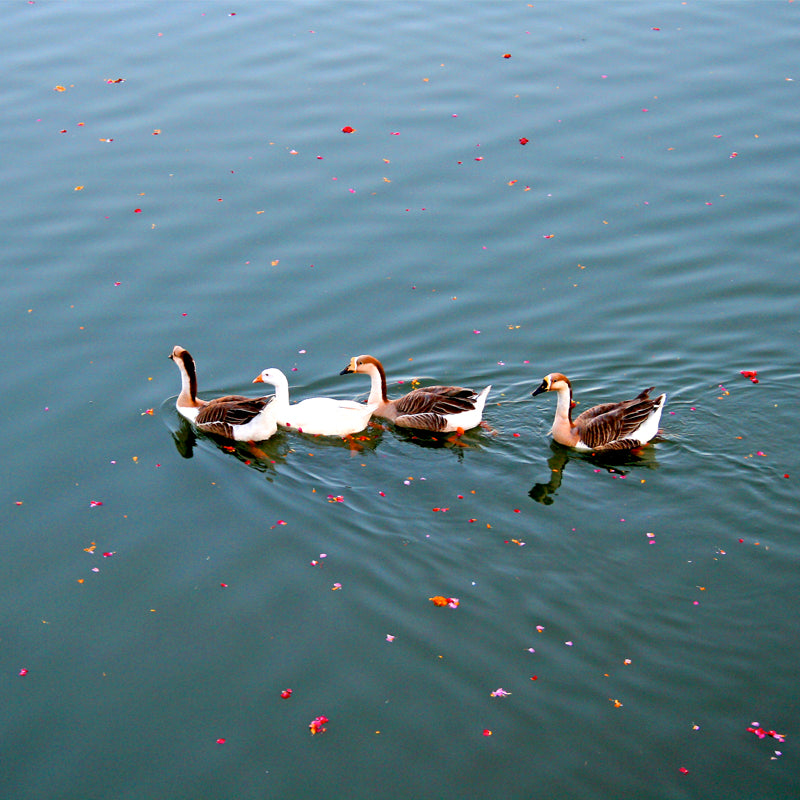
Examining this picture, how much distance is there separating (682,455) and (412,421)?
4.05 meters

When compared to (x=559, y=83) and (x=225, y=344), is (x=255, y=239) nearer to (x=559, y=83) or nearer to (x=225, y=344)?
(x=225, y=344)

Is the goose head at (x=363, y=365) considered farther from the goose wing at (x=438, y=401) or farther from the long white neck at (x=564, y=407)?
the long white neck at (x=564, y=407)

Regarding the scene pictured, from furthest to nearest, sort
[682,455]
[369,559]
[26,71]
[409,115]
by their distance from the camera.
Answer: [26,71], [409,115], [682,455], [369,559]

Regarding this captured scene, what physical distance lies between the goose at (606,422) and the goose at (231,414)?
4.11 meters

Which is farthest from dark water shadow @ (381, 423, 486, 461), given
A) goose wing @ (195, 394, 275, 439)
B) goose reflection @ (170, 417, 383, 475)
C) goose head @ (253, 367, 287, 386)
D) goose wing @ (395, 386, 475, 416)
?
goose wing @ (195, 394, 275, 439)

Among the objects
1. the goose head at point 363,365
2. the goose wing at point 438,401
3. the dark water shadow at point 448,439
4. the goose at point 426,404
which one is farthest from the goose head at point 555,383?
the goose head at point 363,365

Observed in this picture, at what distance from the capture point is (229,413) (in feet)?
48.2

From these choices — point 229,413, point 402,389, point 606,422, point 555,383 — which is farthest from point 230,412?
point 606,422

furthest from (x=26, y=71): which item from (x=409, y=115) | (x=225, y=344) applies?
(x=225, y=344)

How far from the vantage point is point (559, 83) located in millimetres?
24031

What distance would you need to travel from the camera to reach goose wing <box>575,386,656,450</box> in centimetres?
1388

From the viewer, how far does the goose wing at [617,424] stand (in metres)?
13.9

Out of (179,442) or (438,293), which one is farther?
(438,293)

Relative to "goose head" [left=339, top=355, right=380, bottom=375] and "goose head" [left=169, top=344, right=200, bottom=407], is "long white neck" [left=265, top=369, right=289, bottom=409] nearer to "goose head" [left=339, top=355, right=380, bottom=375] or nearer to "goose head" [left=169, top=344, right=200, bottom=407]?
"goose head" [left=339, top=355, right=380, bottom=375]
